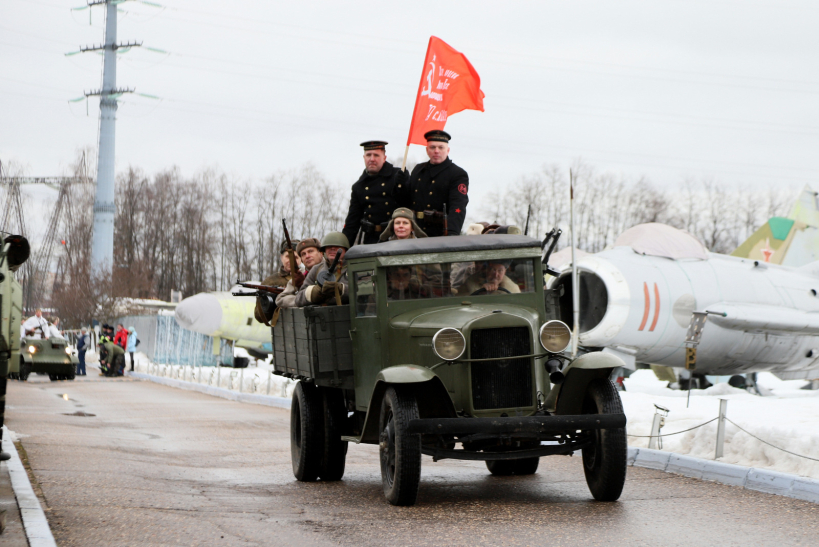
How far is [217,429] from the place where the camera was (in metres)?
14.8

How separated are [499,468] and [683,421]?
3.62 metres

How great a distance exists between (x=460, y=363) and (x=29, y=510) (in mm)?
3217

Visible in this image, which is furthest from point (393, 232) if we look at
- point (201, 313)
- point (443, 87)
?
point (201, 313)

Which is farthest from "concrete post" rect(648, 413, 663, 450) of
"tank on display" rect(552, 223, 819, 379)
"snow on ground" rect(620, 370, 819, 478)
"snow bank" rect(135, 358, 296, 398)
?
"snow bank" rect(135, 358, 296, 398)

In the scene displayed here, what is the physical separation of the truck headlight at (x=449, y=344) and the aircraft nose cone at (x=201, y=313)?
30034mm

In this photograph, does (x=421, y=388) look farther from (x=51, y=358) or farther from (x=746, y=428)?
(x=51, y=358)

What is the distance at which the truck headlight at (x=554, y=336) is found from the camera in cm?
749

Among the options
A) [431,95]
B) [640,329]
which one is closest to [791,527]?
[431,95]

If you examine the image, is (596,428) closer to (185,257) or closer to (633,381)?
(633,381)

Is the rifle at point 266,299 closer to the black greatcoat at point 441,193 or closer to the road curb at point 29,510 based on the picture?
the black greatcoat at point 441,193

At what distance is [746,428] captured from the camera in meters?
10.4

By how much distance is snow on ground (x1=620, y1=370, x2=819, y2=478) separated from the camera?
9320 millimetres

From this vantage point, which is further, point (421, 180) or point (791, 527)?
point (421, 180)

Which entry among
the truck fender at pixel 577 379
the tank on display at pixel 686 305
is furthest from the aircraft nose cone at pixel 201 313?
the truck fender at pixel 577 379
